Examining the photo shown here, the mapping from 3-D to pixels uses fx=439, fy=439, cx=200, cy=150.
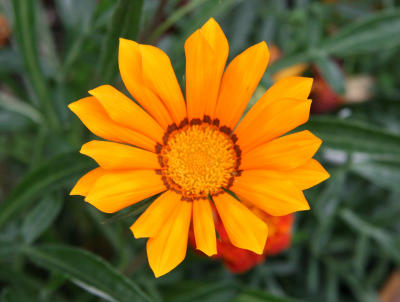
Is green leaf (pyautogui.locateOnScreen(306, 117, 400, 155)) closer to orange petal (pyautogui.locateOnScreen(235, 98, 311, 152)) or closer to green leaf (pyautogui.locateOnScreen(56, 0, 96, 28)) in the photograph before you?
orange petal (pyautogui.locateOnScreen(235, 98, 311, 152))

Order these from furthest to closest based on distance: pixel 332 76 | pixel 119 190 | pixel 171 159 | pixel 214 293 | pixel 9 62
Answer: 1. pixel 9 62
2. pixel 332 76
3. pixel 214 293
4. pixel 171 159
5. pixel 119 190

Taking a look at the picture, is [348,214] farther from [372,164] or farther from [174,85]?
[174,85]

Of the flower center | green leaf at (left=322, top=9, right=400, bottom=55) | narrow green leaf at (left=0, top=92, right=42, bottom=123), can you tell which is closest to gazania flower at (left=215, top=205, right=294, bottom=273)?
the flower center

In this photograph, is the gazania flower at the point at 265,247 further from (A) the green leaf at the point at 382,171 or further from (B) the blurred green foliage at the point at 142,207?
(A) the green leaf at the point at 382,171

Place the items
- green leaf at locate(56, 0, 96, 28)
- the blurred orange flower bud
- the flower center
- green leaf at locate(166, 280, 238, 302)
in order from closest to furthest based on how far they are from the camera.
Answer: the flower center
the blurred orange flower bud
green leaf at locate(166, 280, 238, 302)
green leaf at locate(56, 0, 96, 28)

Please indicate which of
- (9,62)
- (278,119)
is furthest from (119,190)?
(9,62)

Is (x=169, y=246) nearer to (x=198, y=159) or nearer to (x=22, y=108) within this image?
(x=198, y=159)
